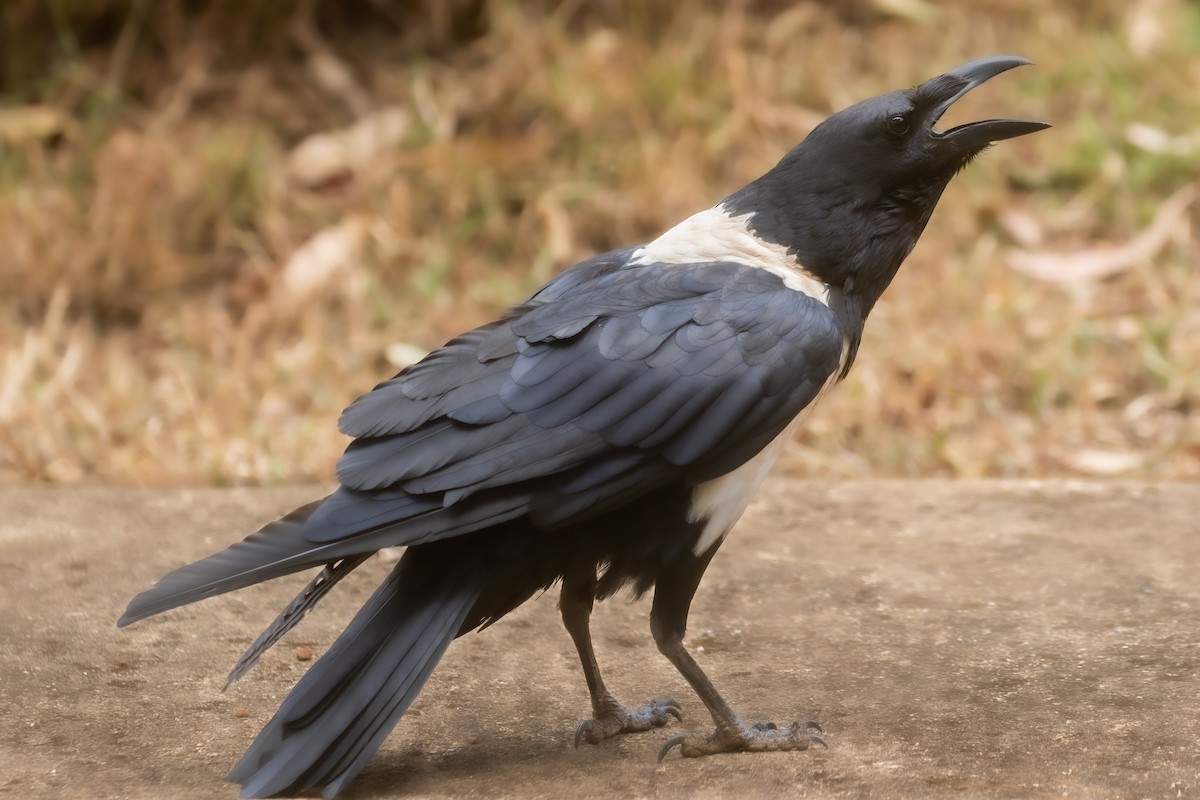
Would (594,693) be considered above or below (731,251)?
below

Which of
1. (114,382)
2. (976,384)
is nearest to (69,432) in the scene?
(114,382)

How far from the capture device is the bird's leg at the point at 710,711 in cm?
281

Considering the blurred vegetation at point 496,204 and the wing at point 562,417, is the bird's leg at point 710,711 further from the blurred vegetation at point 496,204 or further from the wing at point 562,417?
the blurred vegetation at point 496,204

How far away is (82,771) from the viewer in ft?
8.76

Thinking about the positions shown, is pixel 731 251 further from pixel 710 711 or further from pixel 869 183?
pixel 710 711

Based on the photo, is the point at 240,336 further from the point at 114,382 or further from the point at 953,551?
the point at 953,551

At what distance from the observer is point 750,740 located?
2814 mm

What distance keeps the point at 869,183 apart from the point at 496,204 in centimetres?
360

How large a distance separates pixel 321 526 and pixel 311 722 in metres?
0.34

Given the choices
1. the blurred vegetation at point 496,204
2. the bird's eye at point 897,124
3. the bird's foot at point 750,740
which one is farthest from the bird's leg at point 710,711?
the blurred vegetation at point 496,204

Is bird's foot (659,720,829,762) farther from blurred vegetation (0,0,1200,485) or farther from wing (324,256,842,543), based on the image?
blurred vegetation (0,0,1200,485)

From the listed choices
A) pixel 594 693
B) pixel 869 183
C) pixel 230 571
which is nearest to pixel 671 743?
pixel 594 693

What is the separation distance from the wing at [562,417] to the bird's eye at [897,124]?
42 centimetres

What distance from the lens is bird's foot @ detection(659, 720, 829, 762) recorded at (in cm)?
280
